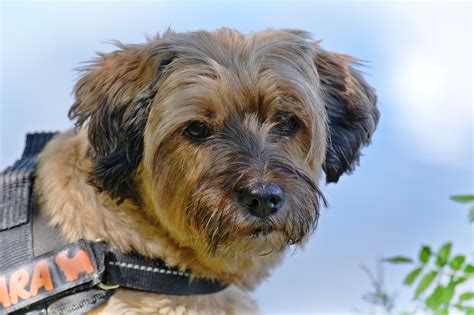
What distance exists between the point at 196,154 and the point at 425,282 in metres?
1.16

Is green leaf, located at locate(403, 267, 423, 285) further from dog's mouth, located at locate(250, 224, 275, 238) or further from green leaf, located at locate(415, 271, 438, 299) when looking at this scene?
dog's mouth, located at locate(250, 224, 275, 238)

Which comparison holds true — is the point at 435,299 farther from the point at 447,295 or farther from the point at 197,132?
the point at 197,132

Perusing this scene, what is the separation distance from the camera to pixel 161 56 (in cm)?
342

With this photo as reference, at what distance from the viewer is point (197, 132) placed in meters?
3.31

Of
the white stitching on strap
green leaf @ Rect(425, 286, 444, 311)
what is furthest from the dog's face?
green leaf @ Rect(425, 286, 444, 311)

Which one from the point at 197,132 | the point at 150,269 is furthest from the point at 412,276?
the point at 150,269

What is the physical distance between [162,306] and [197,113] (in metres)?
0.93

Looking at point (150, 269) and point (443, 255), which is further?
point (150, 269)

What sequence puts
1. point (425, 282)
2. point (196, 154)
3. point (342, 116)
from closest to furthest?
point (425, 282)
point (196, 154)
point (342, 116)

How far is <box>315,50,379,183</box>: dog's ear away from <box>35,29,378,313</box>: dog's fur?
0.01m

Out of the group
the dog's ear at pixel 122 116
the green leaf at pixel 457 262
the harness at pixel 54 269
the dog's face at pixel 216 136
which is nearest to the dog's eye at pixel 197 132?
the dog's face at pixel 216 136

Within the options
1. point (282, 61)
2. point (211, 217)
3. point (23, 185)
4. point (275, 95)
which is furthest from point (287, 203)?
point (23, 185)

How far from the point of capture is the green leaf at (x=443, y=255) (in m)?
2.70

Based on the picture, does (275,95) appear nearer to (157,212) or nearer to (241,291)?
(157,212)
